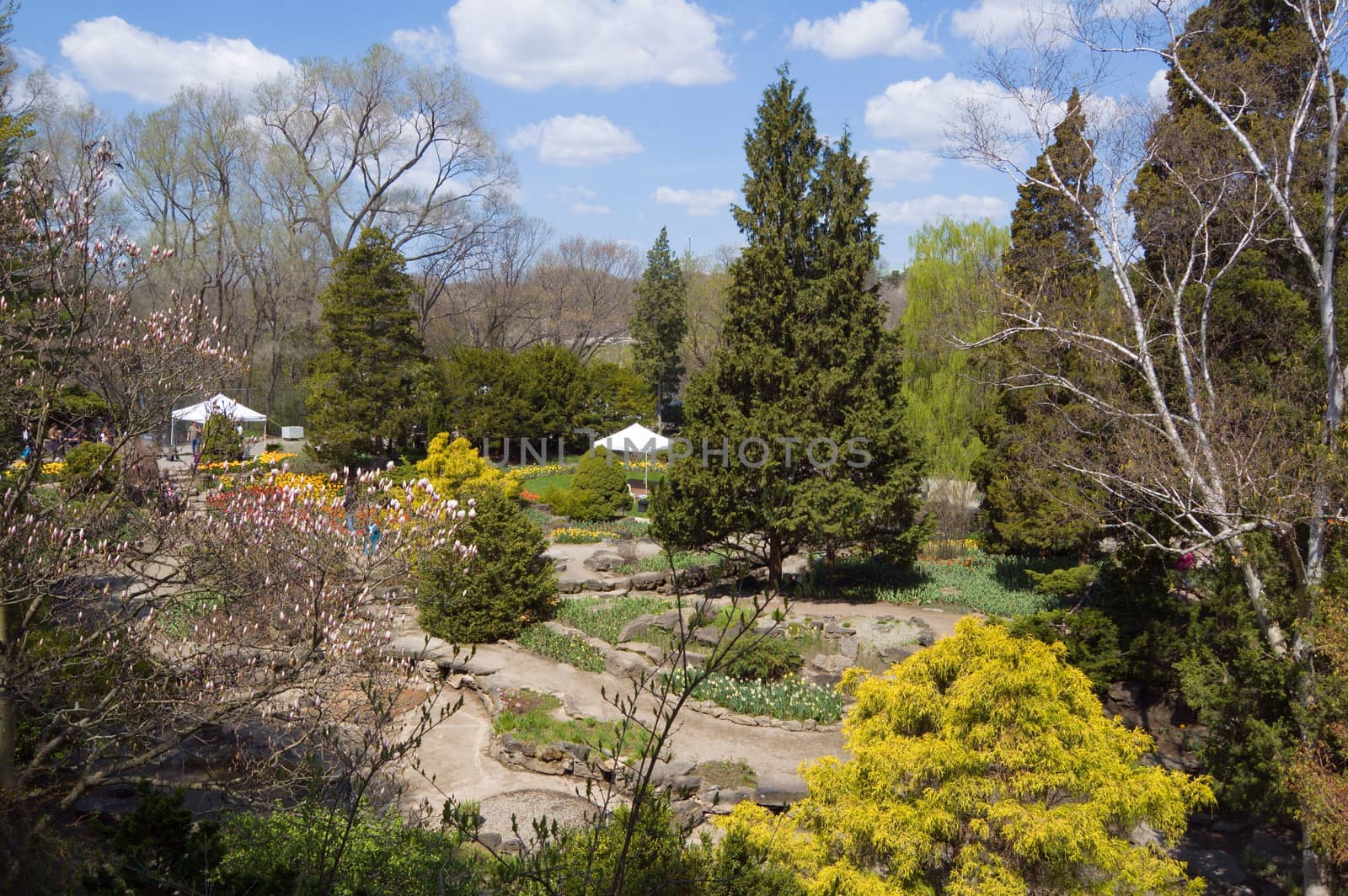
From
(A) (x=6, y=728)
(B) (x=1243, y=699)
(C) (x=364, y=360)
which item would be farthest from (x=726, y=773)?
(C) (x=364, y=360)

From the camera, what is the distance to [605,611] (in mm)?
15914

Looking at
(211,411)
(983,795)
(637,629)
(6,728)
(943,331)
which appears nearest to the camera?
(6,728)

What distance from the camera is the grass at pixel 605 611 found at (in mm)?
14852

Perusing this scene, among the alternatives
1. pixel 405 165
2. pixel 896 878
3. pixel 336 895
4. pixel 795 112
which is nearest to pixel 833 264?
pixel 795 112

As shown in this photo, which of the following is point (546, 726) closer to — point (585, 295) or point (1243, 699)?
point (1243, 699)

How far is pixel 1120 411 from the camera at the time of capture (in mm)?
10648

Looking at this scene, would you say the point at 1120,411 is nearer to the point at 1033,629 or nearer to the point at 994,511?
the point at 1033,629

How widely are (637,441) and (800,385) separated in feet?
31.6

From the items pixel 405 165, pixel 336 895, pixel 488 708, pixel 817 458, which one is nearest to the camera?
pixel 336 895

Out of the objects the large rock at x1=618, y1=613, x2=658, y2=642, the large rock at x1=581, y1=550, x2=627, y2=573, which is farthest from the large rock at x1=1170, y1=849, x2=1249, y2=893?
the large rock at x1=581, y1=550, x2=627, y2=573

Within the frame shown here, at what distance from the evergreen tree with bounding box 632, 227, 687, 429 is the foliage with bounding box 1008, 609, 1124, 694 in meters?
31.8

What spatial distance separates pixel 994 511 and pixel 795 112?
31.8 ft

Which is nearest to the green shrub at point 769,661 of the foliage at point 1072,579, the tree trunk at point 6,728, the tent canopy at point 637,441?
the foliage at point 1072,579

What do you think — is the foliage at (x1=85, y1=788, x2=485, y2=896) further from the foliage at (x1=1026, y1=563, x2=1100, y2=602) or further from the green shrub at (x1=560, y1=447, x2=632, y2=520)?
the green shrub at (x1=560, y1=447, x2=632, y2=520)
